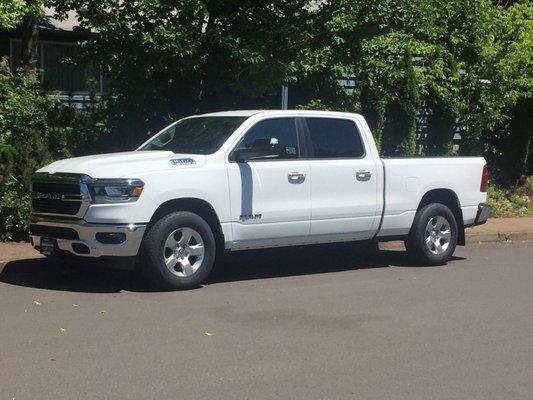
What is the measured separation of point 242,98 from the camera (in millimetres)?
15031

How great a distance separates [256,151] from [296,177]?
0.64 metres

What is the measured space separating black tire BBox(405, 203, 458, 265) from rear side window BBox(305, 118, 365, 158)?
1252mm

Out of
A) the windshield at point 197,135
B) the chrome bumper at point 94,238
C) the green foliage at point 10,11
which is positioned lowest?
the chrome bumper at point 94,238

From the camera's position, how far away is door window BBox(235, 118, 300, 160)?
10.4 m

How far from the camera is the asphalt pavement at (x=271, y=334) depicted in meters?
6.22

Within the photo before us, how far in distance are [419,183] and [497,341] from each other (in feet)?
13.8

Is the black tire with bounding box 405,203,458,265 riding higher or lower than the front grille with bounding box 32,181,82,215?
lower

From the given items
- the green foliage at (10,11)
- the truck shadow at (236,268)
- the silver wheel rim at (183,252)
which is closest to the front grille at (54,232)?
the truck shadow at (236,268)

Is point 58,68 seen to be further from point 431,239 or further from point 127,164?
point 127,164

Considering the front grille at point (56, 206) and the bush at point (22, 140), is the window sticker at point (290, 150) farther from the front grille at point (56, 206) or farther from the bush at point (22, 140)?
the bush at point (22, 140)

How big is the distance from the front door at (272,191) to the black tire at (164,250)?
1.21ft

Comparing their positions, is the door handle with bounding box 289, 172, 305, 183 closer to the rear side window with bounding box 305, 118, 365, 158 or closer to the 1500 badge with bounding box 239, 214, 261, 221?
the rear side window with bounding box 305, 118, 365, 158

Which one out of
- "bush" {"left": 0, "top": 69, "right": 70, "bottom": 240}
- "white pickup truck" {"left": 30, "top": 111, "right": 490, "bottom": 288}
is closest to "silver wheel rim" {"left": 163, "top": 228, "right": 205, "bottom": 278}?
"white pickup truck" {"left": 30, "top": 111, "right": 490, "bottom": 288}

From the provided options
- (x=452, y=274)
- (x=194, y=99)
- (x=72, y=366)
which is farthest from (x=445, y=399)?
(x=194, y=99)
